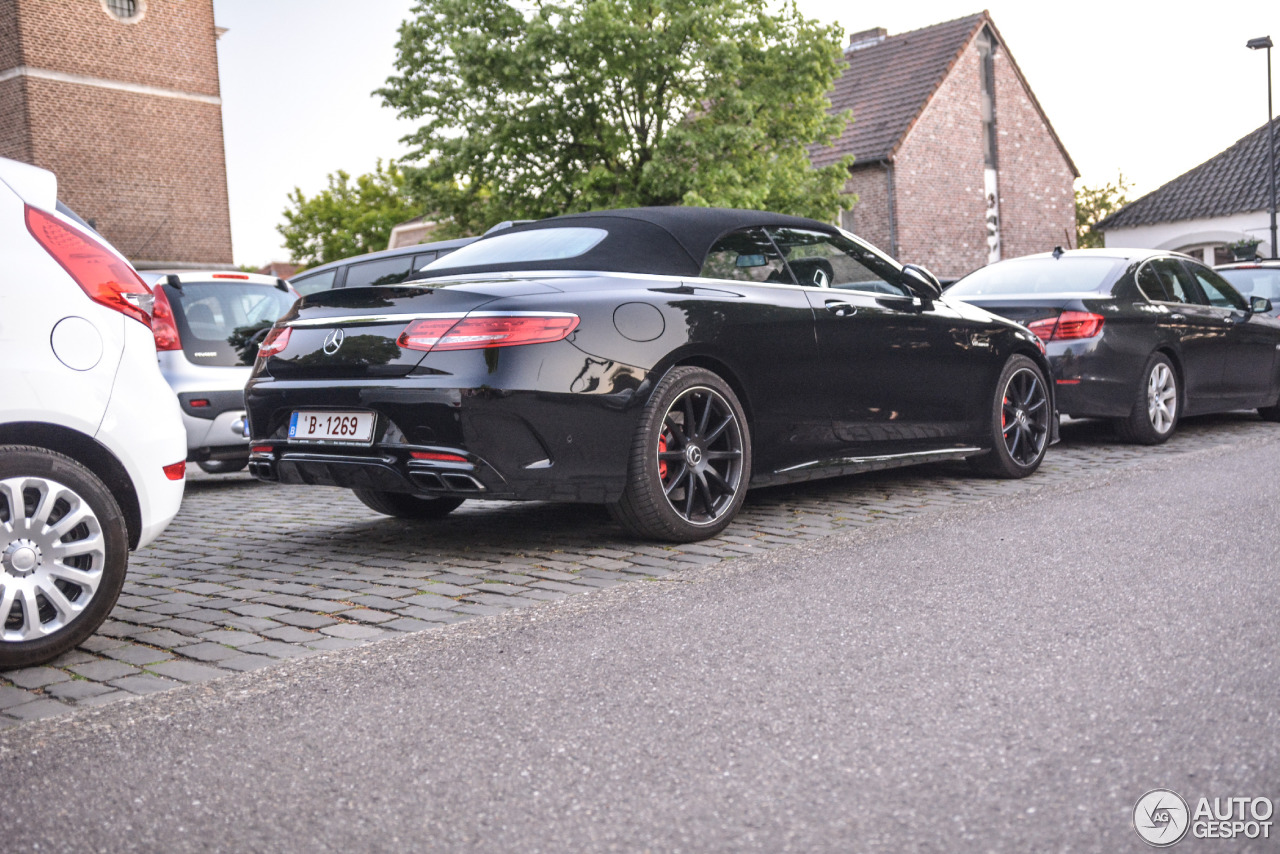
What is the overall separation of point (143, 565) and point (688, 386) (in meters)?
2.60

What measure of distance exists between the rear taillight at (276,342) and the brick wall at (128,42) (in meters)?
32.8

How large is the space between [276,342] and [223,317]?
3.62 m

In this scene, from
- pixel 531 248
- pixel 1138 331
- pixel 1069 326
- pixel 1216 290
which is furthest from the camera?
pixel 1216 290

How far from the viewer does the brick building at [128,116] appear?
1341 inches

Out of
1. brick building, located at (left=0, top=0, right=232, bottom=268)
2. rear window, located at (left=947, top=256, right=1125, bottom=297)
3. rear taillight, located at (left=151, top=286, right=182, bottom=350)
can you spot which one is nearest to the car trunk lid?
rear taillight, located at (left=151, top=286, right=182, bottom=350)

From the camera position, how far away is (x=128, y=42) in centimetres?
3588

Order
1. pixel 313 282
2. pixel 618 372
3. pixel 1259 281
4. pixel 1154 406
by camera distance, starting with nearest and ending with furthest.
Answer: pixel 618 372, pixel 1154 406, pixel 313 282, pixel 1259 281

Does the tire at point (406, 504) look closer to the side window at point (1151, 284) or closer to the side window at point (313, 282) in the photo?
the side window at point (313, 282)

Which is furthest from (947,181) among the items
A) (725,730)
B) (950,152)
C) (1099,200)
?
(1099,200)

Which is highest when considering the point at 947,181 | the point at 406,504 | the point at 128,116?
the point at 128,116

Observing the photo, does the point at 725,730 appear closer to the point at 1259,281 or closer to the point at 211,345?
the point at 211,345

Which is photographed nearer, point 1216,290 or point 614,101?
point 1216,290

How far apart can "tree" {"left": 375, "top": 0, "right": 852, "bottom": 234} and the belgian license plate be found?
815 inches

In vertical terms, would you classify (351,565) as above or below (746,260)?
below
